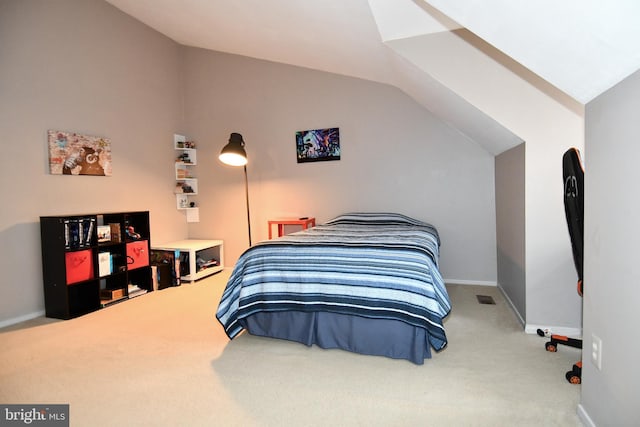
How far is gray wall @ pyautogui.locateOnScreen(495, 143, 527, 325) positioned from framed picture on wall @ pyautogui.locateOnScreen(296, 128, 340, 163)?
1.75m

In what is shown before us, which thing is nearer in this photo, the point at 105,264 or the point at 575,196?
the point at 575,196

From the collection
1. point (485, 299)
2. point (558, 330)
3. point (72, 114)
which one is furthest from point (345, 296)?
point (72, 114)

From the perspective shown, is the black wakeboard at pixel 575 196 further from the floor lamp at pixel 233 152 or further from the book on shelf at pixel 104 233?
the book on shelf at pixel 104 233

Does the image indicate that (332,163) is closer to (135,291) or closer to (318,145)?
(318,145)

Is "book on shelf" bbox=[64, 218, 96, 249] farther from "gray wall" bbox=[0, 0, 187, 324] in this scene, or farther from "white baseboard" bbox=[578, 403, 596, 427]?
"white baseboard" bbox=[578, 403, 596, 427]

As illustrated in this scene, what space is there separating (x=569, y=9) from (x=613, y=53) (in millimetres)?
209

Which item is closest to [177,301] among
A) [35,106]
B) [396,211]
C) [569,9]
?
[35,106]

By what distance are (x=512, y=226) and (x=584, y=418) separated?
1636mm

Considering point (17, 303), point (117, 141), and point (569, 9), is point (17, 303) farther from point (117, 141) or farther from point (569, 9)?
point (569, 9)

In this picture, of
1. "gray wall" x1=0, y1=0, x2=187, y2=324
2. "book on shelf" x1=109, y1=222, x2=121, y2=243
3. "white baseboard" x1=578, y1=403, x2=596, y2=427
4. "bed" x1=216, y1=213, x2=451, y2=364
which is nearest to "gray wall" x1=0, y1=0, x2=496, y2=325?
"gray wall" x1=0, y1=0, x2=187, y2=324

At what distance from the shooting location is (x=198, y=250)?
408 cm

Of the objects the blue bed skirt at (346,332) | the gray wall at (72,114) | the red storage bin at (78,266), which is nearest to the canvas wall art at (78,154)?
the gray wall at (72,114)

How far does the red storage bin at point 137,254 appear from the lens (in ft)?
11.7

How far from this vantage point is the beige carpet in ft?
5.13
